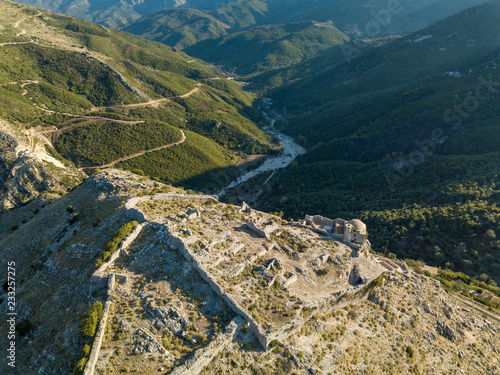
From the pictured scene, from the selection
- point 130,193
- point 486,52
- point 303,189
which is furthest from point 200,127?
point 486,52

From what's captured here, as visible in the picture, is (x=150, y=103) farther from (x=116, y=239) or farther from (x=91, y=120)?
(x=116, y=239)

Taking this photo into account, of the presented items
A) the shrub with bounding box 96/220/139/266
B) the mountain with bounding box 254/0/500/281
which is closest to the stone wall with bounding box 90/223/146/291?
the shrub with bounding box 96/220/139/266

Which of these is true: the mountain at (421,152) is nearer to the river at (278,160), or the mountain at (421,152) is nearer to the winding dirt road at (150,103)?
the river at (278,160)

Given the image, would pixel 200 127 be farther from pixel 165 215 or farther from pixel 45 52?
pixel 165 215

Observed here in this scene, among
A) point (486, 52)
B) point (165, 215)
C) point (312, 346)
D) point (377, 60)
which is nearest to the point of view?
point (312, 346)

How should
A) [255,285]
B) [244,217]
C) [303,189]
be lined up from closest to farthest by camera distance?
[255,285] < [244,217] < [303,189]
